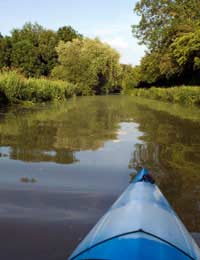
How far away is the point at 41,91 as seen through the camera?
88.6ft

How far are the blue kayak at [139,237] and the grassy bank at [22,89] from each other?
17.9 m

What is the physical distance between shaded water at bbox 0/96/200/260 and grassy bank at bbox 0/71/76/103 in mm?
9661

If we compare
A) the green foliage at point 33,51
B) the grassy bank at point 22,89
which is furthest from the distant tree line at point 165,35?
the green foliage at point 33,51

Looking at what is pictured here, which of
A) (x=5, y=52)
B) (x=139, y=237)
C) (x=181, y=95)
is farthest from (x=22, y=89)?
(x=5, y=52)

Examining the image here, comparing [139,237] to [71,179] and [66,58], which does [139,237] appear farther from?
[66,58]

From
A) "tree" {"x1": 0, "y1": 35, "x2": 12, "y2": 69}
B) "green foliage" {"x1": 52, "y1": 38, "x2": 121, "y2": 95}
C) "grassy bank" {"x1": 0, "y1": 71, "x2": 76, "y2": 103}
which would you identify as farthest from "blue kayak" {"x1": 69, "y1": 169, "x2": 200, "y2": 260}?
"tree" {"x1": 0, "y1": 35, "x2": 12, "y2": 69}

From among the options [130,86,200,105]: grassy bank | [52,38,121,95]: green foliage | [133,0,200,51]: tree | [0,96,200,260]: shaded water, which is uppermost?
[133,0,200,51]: tree

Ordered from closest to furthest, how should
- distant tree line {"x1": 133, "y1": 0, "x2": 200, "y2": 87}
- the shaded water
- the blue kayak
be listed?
the blue kayak → the shaded water → distant tree line {"x1": 133, "y1": 0, "x2": 200, "y2": 87}

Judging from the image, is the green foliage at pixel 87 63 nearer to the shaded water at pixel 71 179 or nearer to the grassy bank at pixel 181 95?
the grassy bank at pixel 181 95

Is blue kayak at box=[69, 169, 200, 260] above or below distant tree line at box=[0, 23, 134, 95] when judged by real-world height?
below

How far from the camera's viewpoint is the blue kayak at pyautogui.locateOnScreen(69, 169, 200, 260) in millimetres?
1982

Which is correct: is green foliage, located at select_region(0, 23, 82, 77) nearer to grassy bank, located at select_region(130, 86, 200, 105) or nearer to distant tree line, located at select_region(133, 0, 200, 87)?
distant tree line, located at select_region(133, 0, 200, 87)

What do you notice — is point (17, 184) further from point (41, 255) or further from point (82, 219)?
point (41, 255)

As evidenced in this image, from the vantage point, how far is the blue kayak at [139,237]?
1.98 meters
